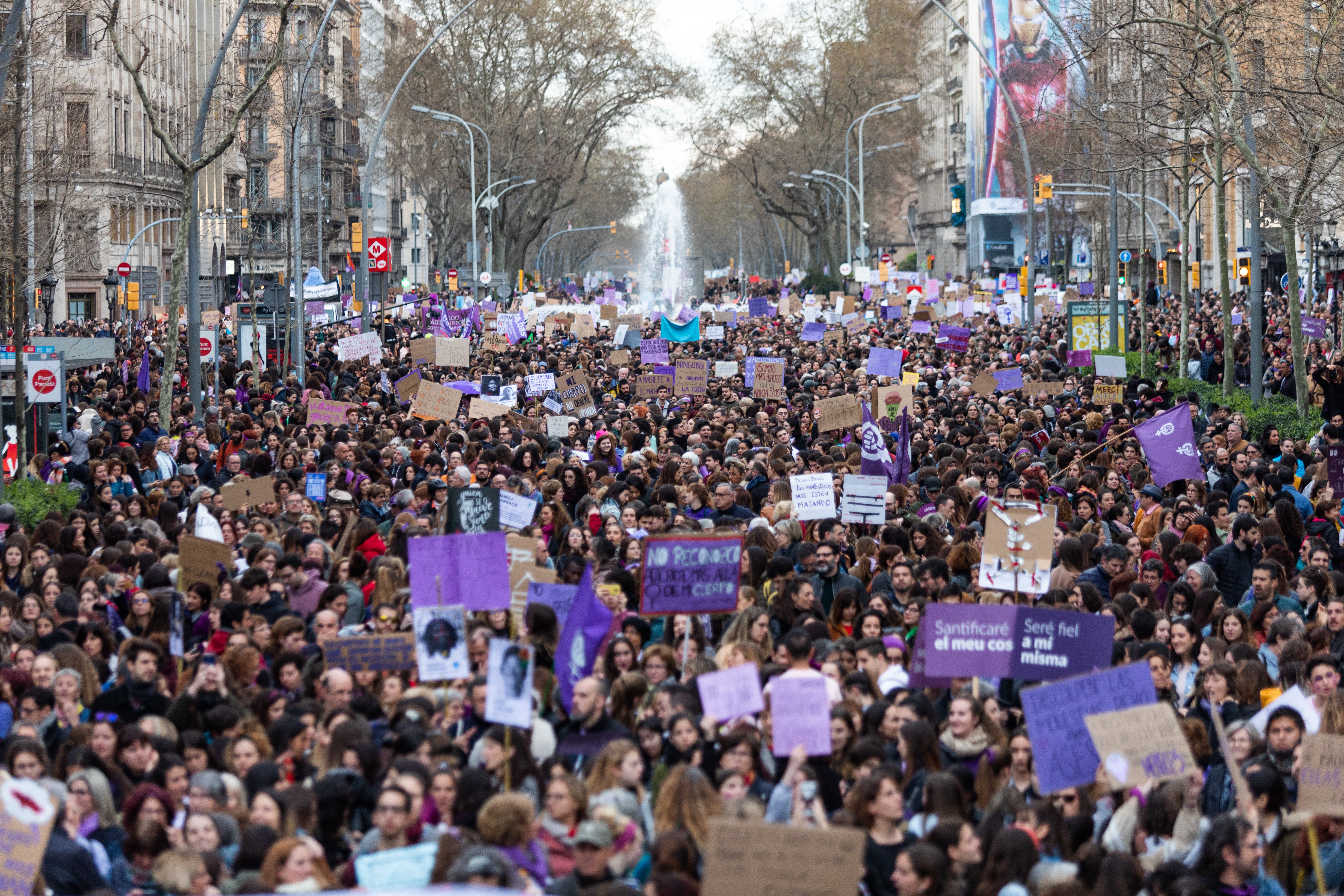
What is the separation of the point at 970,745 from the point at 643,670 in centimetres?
198

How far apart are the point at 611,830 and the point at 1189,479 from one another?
10.6 meters

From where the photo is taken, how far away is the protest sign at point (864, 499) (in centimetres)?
1405

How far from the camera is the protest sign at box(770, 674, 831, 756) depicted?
795cm

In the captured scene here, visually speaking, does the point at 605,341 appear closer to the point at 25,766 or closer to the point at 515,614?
the point at 515,614

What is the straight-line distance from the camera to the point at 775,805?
24.4 feet

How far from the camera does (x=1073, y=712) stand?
7.67 metres

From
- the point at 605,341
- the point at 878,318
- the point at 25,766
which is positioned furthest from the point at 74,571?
the point at 878,318

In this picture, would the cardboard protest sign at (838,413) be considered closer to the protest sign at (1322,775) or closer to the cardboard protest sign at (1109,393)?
the cardboard protest sign at (1109,393)

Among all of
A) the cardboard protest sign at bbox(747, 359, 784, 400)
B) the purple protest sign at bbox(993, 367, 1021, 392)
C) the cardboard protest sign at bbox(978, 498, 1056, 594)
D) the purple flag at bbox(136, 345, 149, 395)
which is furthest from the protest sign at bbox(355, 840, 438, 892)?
the purple flag at bbox(136, 345, 149, 395)

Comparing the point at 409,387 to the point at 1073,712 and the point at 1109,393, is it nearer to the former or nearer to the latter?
the point at 1109,393

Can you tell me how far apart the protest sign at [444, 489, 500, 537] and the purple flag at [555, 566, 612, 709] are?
10.9 ft

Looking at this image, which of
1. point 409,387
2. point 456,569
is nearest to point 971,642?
point 456,569

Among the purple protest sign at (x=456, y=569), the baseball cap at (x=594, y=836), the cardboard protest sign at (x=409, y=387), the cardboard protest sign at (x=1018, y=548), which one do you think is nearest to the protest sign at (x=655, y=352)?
the cardboard protest sign at (x=409, y=387)

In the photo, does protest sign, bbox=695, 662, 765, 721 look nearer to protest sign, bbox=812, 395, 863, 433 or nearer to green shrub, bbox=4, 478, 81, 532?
green shrub, bbox=4, 478, 81, 532
